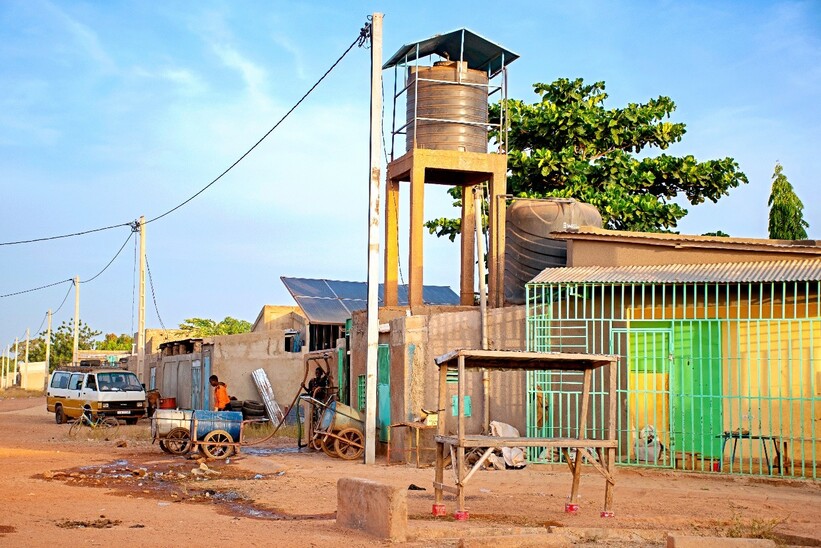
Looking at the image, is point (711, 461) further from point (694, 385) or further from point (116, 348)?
point (116, 348)

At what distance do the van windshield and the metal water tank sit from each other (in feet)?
46.5

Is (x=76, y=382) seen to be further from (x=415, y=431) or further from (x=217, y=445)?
(x=415, y=431)

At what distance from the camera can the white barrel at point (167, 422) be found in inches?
791

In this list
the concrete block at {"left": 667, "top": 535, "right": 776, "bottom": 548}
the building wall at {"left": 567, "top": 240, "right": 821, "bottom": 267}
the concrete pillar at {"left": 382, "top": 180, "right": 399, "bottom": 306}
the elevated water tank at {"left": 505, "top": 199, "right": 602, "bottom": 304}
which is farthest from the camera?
the concrete pillar at {"left": 382, "top": 180, "right": 399, "bottom": 306}

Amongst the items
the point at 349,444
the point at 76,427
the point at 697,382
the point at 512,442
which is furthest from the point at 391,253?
the point at 76,427

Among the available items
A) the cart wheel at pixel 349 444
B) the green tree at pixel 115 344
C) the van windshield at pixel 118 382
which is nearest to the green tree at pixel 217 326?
the green tree at pixel 115 344

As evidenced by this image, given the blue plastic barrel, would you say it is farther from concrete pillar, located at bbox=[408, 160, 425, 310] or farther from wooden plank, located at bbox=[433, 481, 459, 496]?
wooden plank, located at bbox=[433, 481, 459, 496]

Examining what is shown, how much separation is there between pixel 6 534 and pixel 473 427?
10.3m

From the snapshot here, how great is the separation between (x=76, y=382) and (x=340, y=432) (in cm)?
1650

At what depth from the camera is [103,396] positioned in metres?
31.1

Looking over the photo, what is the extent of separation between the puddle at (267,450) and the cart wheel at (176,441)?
1.48 metres

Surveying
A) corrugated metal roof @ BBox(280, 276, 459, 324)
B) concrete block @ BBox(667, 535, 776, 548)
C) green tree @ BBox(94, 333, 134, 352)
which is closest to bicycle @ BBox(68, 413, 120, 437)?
corrugated metal roof @ BBox(280, 276, 459, 324)

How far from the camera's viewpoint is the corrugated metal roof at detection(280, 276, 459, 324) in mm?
30312

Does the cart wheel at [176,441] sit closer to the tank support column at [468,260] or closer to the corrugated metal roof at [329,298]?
the tank support column at [468,260]
